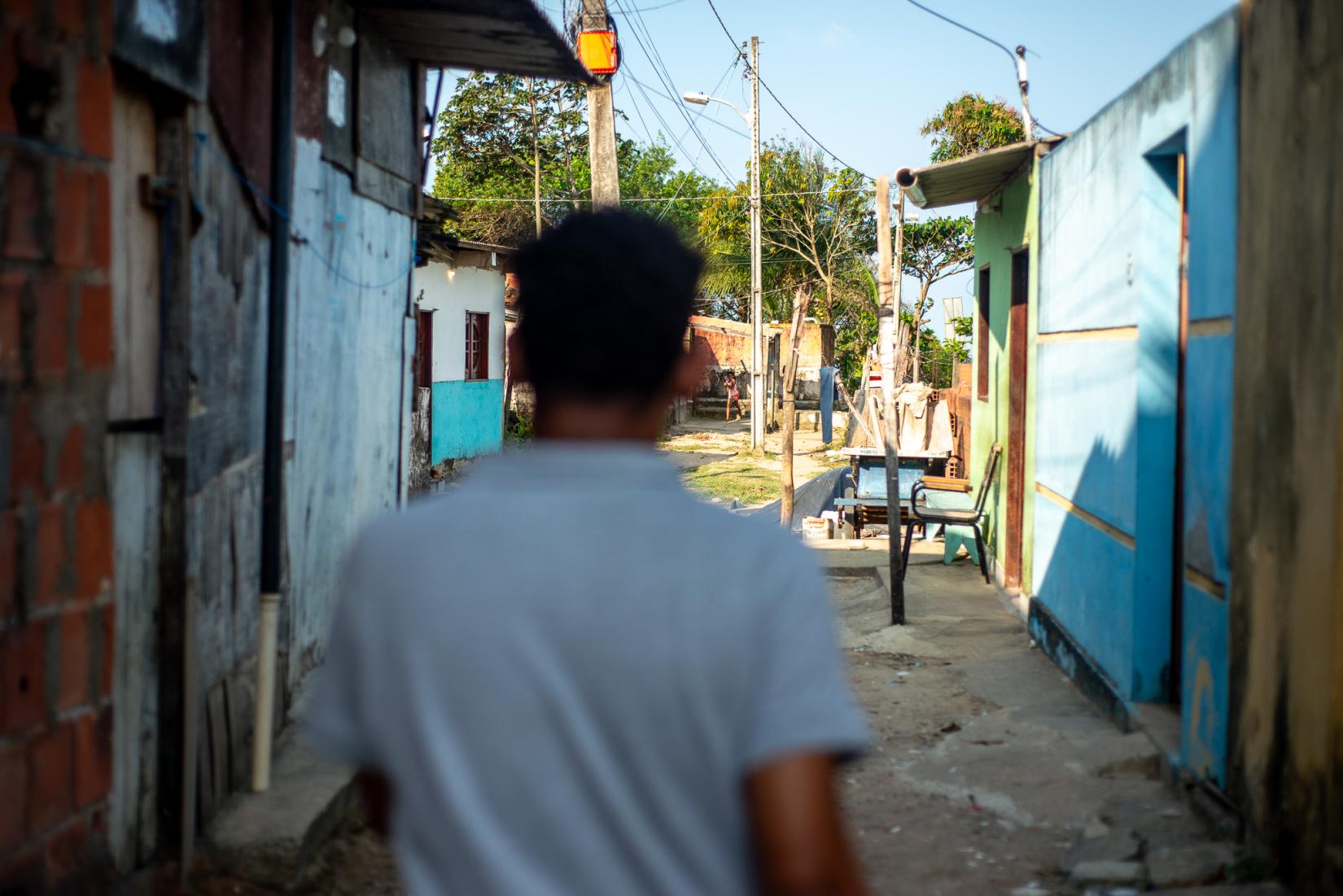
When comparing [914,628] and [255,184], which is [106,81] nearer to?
[255,184]

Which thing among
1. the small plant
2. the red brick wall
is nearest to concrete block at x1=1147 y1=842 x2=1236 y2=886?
the red brick wall

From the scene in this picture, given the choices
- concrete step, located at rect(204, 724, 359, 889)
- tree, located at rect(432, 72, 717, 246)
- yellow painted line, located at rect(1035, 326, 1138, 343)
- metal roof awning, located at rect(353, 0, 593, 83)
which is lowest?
concrete step, located at rect(204, 724, 359, 889)

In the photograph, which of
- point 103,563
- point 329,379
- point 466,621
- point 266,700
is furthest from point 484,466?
point 329,379

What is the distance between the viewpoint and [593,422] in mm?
1384

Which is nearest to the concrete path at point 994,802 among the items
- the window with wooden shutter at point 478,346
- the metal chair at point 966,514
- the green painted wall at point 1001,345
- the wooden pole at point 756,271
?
the green painted wall at point 1001,345

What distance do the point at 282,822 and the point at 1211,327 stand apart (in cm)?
370

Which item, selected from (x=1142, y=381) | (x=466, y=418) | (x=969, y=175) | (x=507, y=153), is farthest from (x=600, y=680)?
(x=507, y=153)

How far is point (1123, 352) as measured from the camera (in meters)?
6.33

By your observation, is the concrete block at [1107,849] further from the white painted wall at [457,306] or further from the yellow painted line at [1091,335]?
the white painted wall at [457,306]

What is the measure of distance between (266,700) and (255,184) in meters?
1.93

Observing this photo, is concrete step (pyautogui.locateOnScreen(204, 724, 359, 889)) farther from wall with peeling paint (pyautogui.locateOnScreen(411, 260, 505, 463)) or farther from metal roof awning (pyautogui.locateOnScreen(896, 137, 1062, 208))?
wall with peeling paint (pyautogui.locateOnScreen(411, 260, 505, 463))

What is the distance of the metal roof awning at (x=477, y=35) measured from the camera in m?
6.21

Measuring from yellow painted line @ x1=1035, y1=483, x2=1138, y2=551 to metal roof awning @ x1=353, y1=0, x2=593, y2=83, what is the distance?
12.3ft

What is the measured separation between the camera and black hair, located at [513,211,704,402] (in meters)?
1.37
